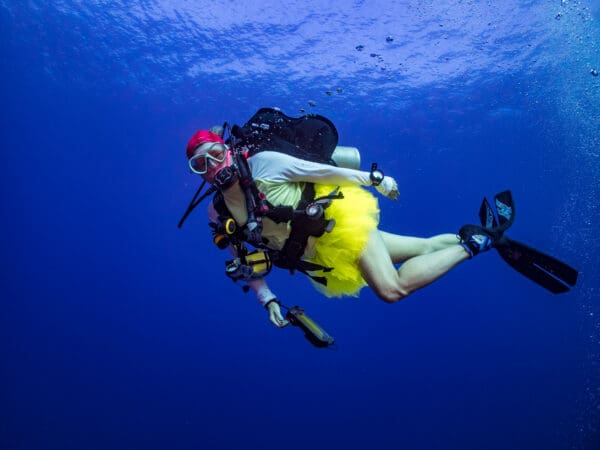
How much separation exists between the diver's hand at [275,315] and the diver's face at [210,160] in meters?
1.55

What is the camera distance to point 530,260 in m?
4.18

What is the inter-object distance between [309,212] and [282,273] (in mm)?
28072

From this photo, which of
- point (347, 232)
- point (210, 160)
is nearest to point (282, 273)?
point (347, 232)

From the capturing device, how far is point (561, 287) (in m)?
4.15

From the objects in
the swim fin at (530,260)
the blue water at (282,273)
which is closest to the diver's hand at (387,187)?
the swim fin at (530,260)

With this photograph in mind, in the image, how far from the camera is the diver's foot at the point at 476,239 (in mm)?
3855

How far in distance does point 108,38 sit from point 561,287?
15.7 m

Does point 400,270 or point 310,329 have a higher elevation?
point 400,270

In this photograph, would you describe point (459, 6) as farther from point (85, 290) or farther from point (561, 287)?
point (85, 290)

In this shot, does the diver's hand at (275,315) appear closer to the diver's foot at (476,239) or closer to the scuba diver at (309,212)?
the scuba diver at (309,212)

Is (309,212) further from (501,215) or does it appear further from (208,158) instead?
(501,215)

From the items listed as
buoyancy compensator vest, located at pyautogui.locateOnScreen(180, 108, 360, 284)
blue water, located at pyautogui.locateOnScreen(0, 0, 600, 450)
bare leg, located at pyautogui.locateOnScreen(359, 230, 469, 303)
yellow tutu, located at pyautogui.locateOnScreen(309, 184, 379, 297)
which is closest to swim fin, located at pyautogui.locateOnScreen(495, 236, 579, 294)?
bare leg, located at pyautogui.locateOnScreen(359, 230, 469, 303)

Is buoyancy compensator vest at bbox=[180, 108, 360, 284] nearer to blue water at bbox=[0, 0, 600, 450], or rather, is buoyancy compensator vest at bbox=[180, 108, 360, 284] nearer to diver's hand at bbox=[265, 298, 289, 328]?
diver's hand at bbox=[265, 298, 289, 328]

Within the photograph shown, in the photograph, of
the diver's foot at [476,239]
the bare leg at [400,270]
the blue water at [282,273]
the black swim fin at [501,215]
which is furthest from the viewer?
the blue water at [282,273]
